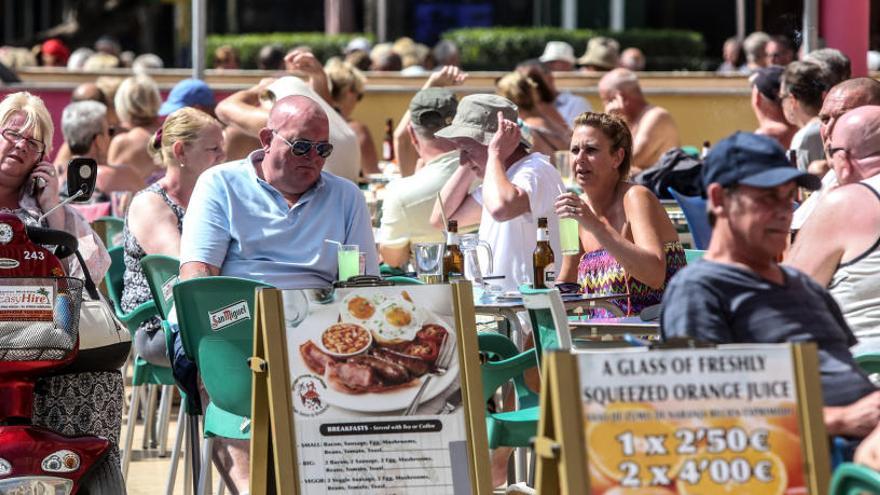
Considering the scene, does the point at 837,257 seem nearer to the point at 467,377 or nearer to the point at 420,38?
the point at 467,377

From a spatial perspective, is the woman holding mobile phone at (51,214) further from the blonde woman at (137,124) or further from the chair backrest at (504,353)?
the blonde woman at (137,124)

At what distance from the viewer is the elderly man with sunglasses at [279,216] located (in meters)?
5.71

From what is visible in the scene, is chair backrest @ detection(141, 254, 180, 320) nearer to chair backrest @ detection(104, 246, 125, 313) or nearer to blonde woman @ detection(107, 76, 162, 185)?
chair backrest @ detection(104, 246, 125, 313)

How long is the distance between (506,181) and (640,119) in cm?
496

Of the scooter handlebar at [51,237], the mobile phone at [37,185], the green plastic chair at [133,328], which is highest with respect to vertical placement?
the mobile phone at [37,185]

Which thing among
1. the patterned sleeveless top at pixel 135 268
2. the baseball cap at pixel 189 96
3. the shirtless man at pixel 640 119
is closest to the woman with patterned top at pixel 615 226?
the patterned sleeveless top at pixel 135 268

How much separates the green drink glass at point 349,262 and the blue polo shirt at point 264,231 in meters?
0.17

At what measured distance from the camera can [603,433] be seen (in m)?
3.34

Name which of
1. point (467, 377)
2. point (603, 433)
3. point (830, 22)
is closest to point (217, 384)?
point (467, 377)

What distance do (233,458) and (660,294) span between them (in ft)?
5.07

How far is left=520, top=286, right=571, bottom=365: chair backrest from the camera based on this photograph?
15.1 feet

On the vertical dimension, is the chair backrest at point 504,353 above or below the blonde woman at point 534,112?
below

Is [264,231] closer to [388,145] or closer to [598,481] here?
[598,481]

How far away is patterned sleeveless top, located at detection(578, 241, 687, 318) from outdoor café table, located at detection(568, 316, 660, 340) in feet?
1.88
